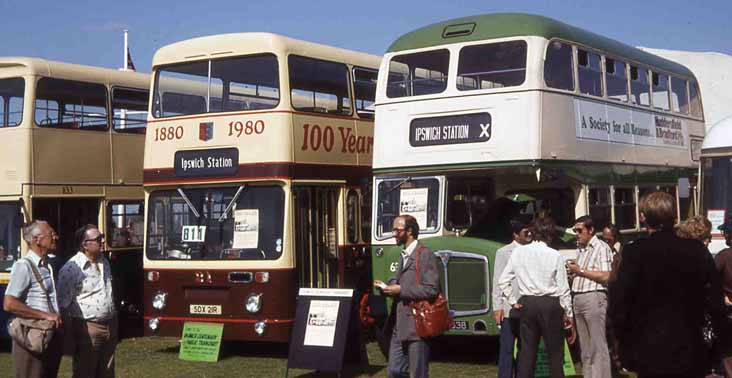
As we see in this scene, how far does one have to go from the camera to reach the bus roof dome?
1391cm

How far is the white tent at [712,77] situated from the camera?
85.6ft

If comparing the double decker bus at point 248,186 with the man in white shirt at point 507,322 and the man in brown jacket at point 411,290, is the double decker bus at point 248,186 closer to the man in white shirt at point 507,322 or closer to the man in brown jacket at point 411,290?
the man in white shirt at point 507,322

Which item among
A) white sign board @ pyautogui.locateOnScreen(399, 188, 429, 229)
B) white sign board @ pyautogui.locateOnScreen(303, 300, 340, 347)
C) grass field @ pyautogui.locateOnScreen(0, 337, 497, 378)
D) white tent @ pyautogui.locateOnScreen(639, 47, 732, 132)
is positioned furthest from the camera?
white tent @ pyautogui.locateOnScreen(639, 47, 732, 132)

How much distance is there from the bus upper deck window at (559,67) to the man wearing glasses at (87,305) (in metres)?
6.22

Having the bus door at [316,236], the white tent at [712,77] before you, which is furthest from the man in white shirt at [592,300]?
the white tent at [712,77]

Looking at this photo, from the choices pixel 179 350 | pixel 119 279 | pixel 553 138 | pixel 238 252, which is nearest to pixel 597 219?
pixel 553 138

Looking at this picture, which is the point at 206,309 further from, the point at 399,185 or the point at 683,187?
the point at 683,187

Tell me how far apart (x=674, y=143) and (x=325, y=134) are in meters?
5.97

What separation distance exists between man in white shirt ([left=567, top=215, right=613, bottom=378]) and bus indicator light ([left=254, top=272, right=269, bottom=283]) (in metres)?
4.75

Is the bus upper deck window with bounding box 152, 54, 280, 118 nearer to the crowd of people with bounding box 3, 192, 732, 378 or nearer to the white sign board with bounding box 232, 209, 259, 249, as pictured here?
the white sign board with bounding box 232, 209, 259, 249

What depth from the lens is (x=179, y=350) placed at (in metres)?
16.2

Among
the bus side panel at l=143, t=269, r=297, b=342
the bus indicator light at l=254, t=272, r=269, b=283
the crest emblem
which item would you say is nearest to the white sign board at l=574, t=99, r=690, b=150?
the bus side panel at l=143, t=269, r=297, b=342

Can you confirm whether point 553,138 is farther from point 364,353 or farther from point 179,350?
point 179,350

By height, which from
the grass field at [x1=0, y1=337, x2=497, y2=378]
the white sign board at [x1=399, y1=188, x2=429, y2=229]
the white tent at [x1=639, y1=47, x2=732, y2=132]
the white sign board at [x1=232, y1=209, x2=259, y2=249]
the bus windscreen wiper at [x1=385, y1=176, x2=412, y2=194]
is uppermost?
the white tent at [x1=639, y1=47, x2=732, y2=132]
